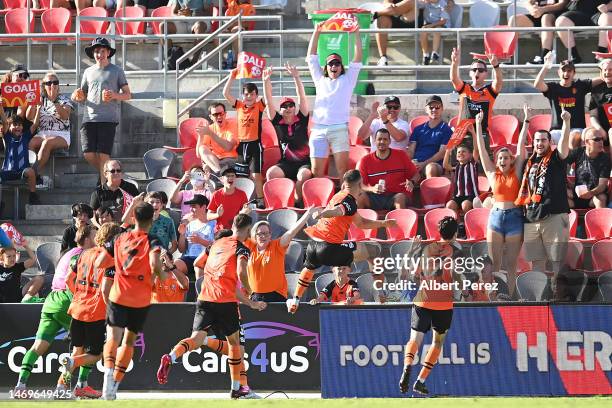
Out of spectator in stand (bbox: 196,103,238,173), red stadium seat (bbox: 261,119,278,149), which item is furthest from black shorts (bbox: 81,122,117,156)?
red stadium seat (bbox: 261,119,278,149)

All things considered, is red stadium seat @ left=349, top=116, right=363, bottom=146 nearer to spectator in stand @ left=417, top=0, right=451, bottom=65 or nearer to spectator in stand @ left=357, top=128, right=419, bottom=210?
spectator in stand @ left=357, top=128, right=419, bottom=210

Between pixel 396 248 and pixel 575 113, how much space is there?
464cm

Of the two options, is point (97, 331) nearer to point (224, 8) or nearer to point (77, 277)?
point (77, 277)

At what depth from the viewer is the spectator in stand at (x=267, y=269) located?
15.7m

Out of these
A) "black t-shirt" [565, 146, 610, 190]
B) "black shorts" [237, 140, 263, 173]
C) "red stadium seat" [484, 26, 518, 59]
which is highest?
"red stadium seat" [484, 26, 518, 59]

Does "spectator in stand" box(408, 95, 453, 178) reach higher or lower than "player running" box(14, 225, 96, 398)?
higher

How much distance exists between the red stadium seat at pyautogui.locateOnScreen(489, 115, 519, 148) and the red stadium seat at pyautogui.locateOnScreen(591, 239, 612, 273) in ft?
15.3

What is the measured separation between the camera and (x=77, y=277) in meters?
14.7

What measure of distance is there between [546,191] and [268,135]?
4.46m

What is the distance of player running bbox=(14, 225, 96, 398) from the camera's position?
15.0 m

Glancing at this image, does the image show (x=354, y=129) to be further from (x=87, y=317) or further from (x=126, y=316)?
(x=126, y=316)

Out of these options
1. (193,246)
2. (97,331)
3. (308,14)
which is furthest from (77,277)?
(308,14)

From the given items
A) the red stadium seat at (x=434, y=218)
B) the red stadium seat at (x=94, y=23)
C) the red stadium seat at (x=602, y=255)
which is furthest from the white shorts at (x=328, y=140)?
the red stadium seat at (x=94, y=23)

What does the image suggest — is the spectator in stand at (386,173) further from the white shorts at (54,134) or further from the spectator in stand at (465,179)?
the white shorts at (54,134)
